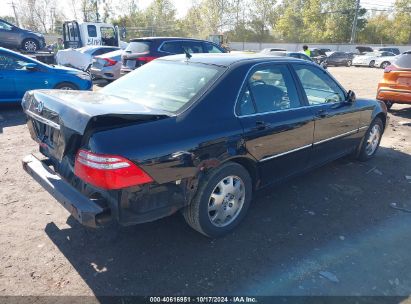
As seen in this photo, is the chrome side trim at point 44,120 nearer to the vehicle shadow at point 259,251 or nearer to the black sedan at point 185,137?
the black sedan at point 185,137

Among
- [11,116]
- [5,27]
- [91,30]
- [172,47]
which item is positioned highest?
[5,27]

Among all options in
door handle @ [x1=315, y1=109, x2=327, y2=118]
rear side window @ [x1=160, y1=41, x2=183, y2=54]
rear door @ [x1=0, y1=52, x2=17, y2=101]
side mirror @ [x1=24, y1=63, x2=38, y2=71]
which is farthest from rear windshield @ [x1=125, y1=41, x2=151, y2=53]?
door handle @ [x1=315, y1=109, x2=327, y2=118]

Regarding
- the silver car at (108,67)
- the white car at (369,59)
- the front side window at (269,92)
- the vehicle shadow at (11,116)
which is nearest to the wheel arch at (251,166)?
the front side window at (269,92)

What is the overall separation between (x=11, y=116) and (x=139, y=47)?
14.6 ft

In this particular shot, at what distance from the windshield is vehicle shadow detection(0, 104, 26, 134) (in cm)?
458

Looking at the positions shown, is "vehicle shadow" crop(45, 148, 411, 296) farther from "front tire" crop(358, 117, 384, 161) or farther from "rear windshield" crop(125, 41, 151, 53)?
"rear windshield" crop(125, 41, 151, 53)

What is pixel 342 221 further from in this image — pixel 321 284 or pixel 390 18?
pixel 390 18

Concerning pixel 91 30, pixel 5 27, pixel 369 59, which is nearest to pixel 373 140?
pixel 5 27

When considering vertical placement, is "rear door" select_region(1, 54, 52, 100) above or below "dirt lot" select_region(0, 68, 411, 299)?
above

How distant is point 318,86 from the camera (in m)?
4.35

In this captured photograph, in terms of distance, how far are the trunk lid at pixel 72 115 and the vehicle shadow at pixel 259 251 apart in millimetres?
956

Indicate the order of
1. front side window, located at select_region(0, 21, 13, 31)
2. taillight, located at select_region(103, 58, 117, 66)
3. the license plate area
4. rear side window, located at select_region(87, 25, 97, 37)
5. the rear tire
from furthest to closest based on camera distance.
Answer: rear side window, located at select_region(87, 25, 97, 37), front side window, located at select_region(0, 21, 13, 31), taillight, located at select_region(103, 58, 117, 66), the rear tire, the license plate area

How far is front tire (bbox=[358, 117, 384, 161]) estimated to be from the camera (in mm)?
5320

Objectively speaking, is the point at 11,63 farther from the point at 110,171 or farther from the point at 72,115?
the point at 110,171
